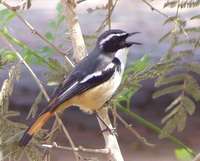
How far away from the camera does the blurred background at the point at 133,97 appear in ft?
15.7

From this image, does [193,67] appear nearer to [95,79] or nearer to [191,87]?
[191,87]

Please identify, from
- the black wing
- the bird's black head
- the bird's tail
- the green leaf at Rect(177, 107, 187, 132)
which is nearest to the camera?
the bird's tail

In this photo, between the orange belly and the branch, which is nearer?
the branch

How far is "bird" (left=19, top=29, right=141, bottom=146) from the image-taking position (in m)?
2.81

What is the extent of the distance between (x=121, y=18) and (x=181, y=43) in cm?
230

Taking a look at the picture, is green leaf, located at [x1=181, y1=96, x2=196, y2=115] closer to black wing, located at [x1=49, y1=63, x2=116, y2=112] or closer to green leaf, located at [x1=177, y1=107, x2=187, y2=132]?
green leaf, located at [x1=177, y1=107, x2=187, y2=132]

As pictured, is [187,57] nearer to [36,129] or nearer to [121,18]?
[36,129]

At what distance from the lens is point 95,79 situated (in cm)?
294

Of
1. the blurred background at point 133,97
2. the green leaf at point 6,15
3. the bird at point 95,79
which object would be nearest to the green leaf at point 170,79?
the bird at point 95,79

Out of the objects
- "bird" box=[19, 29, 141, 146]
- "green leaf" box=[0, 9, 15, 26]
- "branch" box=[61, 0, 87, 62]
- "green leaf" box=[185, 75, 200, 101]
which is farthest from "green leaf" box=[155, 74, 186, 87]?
"green leaf" box=[0, 9, 15, 26]

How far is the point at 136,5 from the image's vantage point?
514 centimetres

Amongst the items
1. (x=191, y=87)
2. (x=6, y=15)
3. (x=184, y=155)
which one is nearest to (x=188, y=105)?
(x=191, y=87)

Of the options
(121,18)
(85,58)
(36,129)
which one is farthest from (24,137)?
(121,18)

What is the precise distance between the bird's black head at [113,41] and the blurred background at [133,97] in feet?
4.70
